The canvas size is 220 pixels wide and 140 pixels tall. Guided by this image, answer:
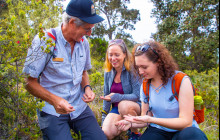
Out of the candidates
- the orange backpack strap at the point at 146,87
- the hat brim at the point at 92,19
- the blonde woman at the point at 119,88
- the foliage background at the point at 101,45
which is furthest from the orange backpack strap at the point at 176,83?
the foliage background at the point at 101,45

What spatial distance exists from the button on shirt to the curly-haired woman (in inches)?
25.7

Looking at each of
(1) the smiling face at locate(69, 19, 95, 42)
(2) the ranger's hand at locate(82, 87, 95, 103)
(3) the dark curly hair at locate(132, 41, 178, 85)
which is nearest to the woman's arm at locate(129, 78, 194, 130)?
(3) the dark curly hair at locate(132, 41, 178, 85)

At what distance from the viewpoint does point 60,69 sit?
2.15 metres

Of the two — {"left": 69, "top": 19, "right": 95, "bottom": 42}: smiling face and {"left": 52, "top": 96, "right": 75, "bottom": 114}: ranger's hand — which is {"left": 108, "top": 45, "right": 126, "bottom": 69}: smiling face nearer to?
{"left": 69, "top": 19, "right": 95, "bottom": 42}: smiling face

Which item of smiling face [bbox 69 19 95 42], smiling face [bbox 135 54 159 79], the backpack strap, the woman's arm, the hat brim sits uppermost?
the hat brim

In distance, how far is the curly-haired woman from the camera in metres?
→ 1.92

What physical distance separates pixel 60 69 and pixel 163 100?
1.15 meters

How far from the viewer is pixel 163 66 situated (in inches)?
83.5

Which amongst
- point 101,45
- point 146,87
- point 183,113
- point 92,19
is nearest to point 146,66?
point 146,87

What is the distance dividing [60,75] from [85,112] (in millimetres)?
578

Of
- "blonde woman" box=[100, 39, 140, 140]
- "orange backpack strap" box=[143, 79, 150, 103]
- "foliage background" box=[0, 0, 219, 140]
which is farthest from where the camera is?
"blonde woman" box=[100, 39, 140, 140]

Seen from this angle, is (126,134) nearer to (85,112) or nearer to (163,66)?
(85,112)

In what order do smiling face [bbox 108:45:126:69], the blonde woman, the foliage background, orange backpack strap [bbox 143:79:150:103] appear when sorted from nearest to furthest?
1. the foliage background
2. orange backpack strap [bbox 143:79:150:103]
3. the blonde woman
4. smiling face [bbox 108:45:126:69]

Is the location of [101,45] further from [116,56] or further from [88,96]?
[88,96]
